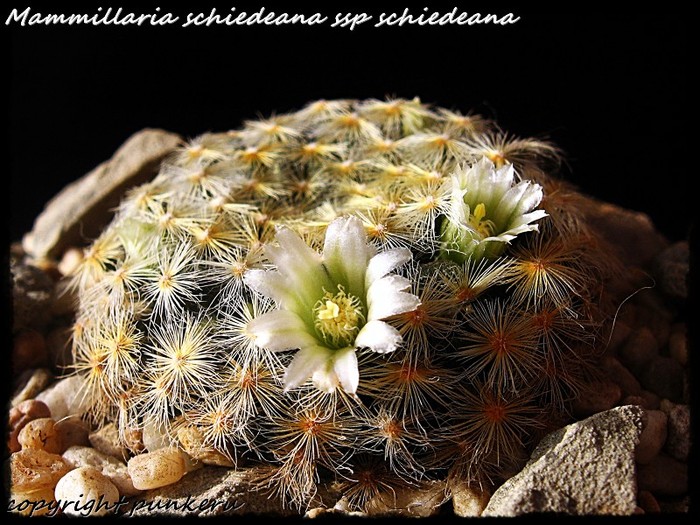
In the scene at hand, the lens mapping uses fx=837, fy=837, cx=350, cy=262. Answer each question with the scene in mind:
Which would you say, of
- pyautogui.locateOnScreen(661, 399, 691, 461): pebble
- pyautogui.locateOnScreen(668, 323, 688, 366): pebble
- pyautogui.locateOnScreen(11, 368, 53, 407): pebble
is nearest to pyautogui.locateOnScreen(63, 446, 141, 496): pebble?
pyautogui.locateOnScreen(11, 368, 53, 407): pebble

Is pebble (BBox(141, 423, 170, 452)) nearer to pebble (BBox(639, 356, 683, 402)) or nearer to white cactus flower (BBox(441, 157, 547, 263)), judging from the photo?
white cactus flower (BBox(441, 157, 547, 263))

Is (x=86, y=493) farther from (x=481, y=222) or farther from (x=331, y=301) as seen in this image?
(x=481, y=222)

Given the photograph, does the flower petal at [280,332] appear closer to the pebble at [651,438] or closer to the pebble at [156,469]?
the pebble at [156,469]

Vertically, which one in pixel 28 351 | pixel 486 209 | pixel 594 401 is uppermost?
pixel 486 209

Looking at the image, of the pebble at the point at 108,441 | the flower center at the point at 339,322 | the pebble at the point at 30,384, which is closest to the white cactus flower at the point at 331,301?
the flower center at the point at 339,322

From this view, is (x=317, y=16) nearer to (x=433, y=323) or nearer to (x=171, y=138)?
(x=171, y=138)

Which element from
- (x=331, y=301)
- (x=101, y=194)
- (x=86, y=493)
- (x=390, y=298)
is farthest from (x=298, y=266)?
(x=101, y=194)
